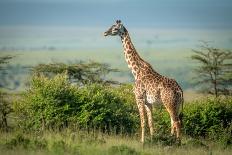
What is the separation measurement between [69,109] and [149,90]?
3464 millimetres

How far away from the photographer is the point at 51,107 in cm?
2588

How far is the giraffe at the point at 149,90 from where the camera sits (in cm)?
2288

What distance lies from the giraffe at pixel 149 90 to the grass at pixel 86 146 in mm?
725

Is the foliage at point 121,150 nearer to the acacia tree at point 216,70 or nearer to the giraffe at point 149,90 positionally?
the giraffe at point 149,90

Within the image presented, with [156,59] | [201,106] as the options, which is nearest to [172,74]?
[156,59]

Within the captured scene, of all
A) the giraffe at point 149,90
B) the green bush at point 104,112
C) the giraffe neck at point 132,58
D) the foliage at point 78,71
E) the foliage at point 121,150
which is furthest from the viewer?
the foliage at point 78,71

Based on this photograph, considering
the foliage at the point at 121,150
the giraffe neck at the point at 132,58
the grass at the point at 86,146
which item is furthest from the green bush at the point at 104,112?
the foliage at the point at 121,150

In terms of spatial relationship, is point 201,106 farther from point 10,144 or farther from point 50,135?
point 10,144

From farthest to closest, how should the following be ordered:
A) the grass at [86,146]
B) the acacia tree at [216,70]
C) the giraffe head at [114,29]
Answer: the acacia tree at [216,70], the giraffe head at [114,29], the grass at [86,146]

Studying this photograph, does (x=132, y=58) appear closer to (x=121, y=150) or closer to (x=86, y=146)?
(x=86, y=146)

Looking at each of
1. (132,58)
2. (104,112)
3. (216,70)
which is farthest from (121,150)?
(216,70)

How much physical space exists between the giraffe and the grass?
725 millimetres

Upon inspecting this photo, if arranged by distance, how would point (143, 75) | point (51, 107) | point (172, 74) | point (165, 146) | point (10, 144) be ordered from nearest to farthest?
1. point (10, 144)
2. point (165, 146)
3. point (143, 75)
4. point (51, 107)
5. point (172, 74)

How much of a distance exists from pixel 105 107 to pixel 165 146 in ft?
17.5
